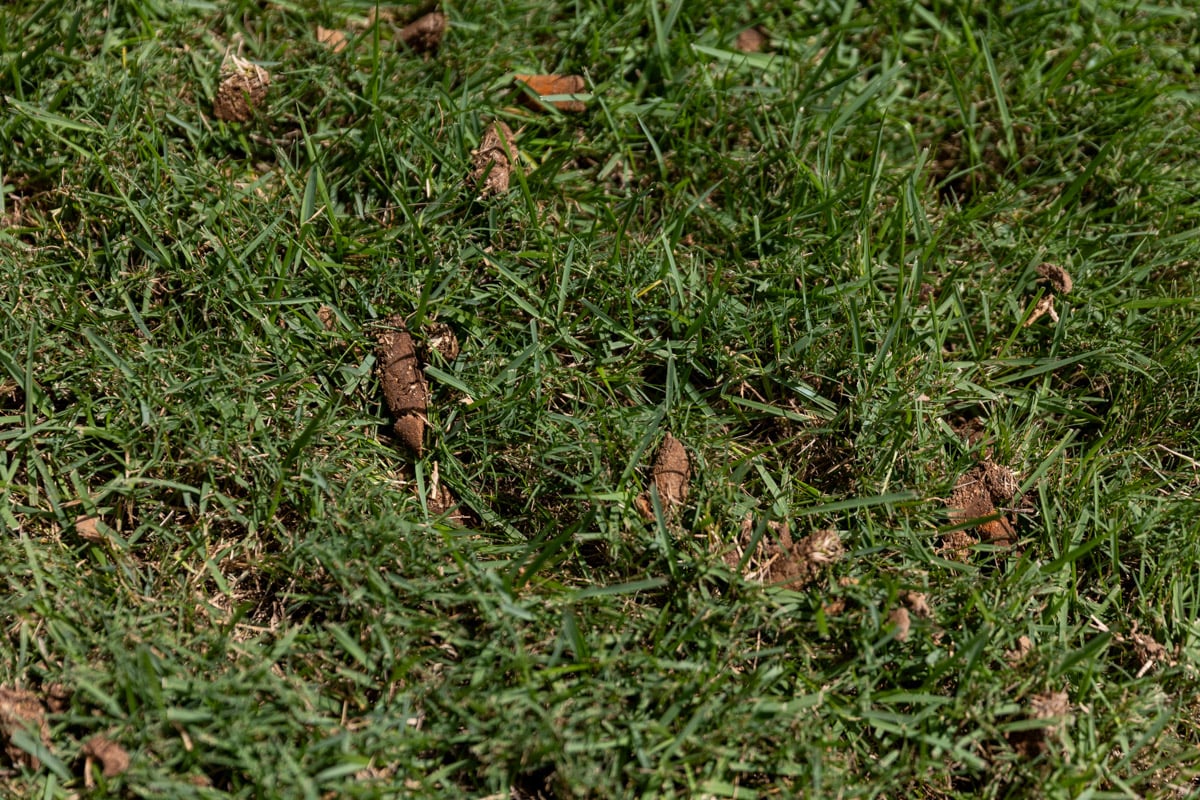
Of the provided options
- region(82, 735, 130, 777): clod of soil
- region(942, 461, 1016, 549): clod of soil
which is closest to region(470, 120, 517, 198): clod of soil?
region(942, 461, 1016, 549): clod of soil

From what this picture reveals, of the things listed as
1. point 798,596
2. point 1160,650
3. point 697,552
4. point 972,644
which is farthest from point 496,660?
point 1160,650

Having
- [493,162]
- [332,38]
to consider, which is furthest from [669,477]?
[332,38]

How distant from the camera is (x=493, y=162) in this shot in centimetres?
301

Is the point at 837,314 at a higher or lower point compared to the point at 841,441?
higher

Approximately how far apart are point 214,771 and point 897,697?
1.51 m

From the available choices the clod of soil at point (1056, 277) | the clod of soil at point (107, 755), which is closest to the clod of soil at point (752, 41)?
the clod of soil at point (1056, 277)

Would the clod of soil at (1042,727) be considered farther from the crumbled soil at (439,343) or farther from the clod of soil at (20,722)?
the clod of soil at (20,722)

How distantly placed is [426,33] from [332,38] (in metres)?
0.27

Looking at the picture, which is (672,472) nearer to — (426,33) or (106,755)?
(106,755)

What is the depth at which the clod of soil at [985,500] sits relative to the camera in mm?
2812

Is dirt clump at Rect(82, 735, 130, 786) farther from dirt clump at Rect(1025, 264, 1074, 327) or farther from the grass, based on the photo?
dirt clump at Rect(1025, 264, 1074, 327)

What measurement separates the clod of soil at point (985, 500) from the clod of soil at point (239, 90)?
85.0 inches

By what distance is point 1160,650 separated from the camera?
2686 mm

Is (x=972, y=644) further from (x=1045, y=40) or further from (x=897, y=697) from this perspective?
(x=1045, y=40)
